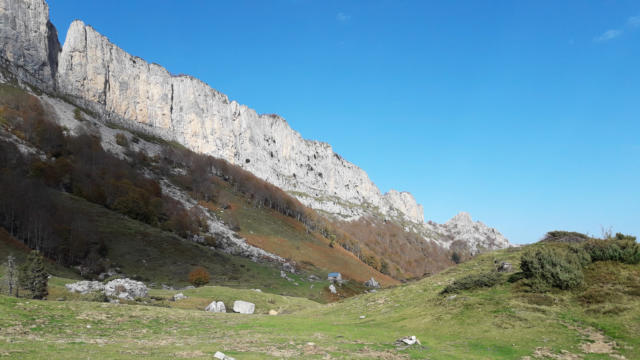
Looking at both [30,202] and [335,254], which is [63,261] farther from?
[335,254]

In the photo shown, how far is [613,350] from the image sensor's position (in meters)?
18.8

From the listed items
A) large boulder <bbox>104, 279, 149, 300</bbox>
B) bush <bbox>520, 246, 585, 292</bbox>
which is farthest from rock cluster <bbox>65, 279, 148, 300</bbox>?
bush <bbox>520, 246, 585, 292</bbox>

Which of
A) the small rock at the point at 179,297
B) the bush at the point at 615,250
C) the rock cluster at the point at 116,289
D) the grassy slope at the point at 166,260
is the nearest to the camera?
the bush at the point at 615,250

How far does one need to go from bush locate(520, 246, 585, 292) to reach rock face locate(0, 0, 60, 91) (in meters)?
216

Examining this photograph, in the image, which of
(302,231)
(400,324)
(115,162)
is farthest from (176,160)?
(400,324)

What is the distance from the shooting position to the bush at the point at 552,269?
27.1m

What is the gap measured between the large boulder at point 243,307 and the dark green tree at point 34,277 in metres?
20.4

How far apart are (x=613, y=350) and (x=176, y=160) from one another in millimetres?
198801

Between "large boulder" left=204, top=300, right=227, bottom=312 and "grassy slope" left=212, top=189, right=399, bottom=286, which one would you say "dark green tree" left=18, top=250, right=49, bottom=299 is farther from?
"grassy slope" left=212, top=189, right=399, bottom=286

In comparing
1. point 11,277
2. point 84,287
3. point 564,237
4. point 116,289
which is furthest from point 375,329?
point 84,287

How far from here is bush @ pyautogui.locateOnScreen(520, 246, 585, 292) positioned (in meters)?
27.1

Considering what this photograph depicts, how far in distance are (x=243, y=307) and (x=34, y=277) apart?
22336 millimetres

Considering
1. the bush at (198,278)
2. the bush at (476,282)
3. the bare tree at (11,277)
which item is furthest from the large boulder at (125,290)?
the bush at (476,282)

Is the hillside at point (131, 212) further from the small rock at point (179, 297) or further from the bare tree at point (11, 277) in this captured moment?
the bare tree at point (11, 277)
